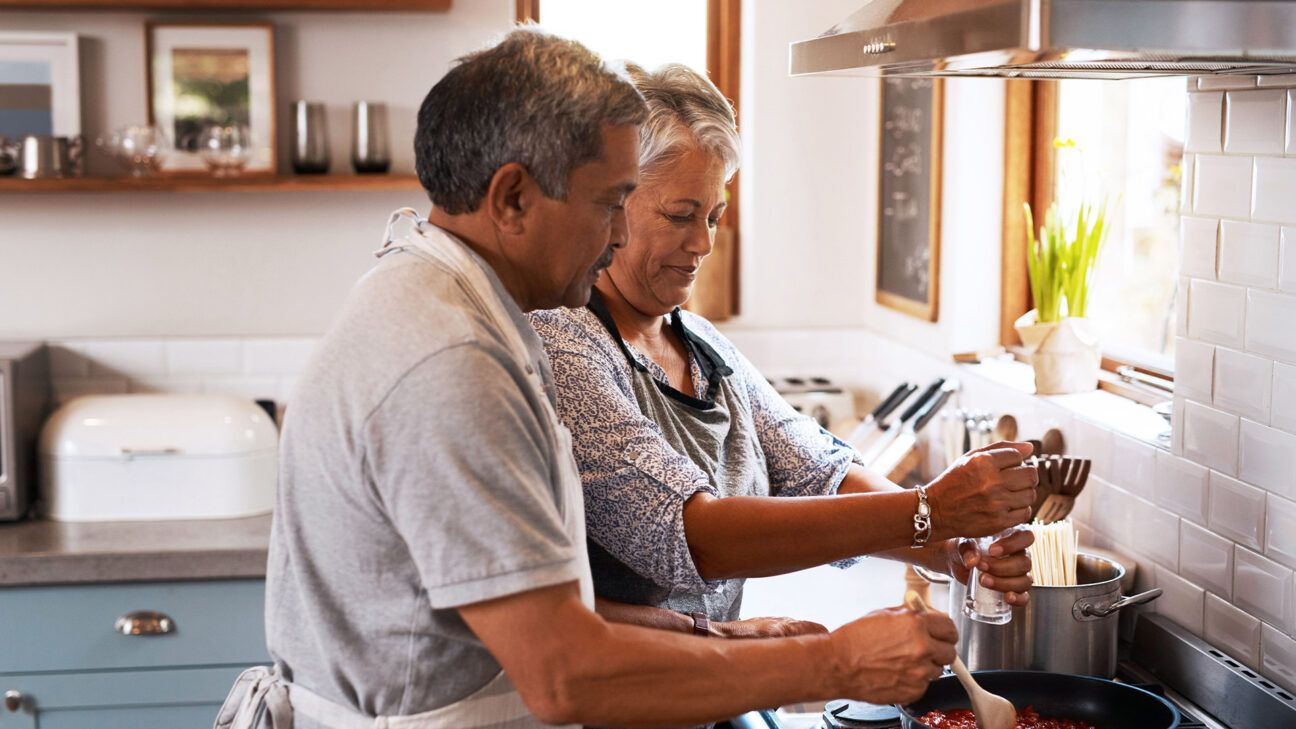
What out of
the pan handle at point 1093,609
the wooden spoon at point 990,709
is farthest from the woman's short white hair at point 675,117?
the pan handle at point 1093,609

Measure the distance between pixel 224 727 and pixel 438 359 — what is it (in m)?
0.66

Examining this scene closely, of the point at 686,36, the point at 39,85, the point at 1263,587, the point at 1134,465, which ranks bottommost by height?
the point at 1263,587

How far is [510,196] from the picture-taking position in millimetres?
1278

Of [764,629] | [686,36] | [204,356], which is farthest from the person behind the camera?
[686,36]

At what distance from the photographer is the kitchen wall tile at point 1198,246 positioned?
196 centimetres

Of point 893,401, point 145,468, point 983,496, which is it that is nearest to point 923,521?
point 983,496

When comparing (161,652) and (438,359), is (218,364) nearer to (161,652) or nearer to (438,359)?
(161,652)

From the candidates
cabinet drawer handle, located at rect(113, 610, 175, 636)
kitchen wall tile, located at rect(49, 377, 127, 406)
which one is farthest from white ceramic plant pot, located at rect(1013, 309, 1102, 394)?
kitchen wall tile, located at rect(49, 377, 127, 406)

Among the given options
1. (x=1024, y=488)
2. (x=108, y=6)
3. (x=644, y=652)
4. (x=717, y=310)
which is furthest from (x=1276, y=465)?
(x=108, y=6)

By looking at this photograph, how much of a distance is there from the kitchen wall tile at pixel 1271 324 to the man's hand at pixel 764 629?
0.73 metres

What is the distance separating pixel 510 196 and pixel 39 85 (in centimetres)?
258

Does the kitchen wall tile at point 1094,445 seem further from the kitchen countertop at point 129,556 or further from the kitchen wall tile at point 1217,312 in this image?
the kitchen countertop at point 129,556

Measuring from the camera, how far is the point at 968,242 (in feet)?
9.77

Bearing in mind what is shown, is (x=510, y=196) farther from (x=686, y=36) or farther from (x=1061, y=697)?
(x=686, y=36)
